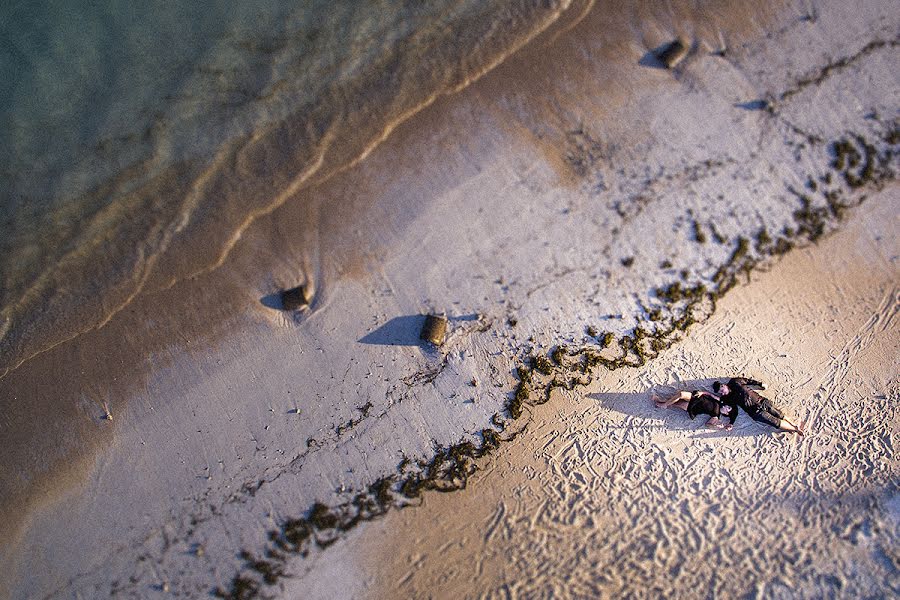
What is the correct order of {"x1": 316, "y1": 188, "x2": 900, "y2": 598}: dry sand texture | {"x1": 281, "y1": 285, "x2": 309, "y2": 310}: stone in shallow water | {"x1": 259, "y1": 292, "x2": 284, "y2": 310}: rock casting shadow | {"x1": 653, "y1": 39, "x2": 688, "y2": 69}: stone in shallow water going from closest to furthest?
1. {"x1": 316, "y1": 188, "x2": 900, "y2": 598}: dry sand texture
2. {"x1": 281, "y1": 285, "x2": 309, "y2": 310}: stone in shallow water
3. {"x1": 259, "y1": 292, "x2": 284, "y2": 310}: rock casting shadow
4. {"x1": 653, "y1": 39, "x2": 688, "y2": 69}: stone in shallow water

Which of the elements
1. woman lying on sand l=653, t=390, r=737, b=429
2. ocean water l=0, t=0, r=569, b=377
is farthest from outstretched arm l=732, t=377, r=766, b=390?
ocean water l=0, t=0, r=569, b=377

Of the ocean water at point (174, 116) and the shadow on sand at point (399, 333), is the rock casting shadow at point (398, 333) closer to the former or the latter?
the shadow on sand at point (399, 333)

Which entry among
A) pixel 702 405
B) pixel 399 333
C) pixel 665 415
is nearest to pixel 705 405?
pixel 702 405

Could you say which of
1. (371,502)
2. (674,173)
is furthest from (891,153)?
(371,502)

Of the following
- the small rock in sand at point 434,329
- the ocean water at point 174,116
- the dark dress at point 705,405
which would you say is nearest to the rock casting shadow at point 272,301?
the ocean water at point 174,116

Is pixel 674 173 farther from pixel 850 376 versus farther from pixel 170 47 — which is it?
pixel 170 47

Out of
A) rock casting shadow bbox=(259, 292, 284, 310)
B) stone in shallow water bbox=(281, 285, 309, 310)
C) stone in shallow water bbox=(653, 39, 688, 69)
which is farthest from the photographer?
stone in shallow water bbox=(653, 39, 688, 69)

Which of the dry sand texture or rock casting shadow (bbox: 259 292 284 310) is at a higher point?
rock casting shadow (bbox: 259 292 284 310)

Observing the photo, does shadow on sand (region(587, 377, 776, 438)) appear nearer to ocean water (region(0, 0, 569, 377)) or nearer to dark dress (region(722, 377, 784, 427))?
dark dress (region(722, 377, 784, 427))

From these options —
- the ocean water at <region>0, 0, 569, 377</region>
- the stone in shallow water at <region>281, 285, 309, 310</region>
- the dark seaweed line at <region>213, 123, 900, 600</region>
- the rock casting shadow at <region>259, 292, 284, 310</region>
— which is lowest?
the dark seaweed line at <region>213, 123, 900, 600</region>
